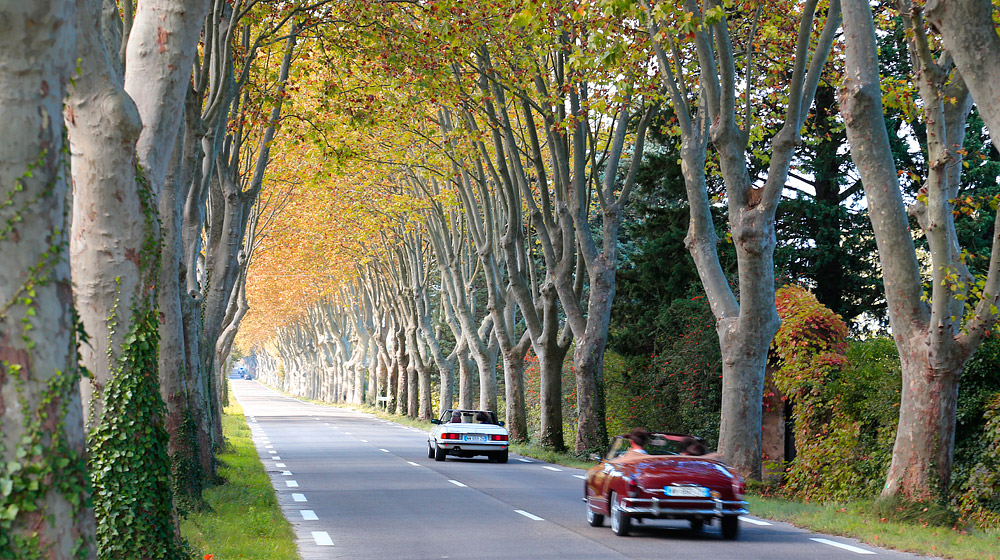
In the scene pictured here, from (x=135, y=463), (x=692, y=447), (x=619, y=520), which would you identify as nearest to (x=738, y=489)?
(x=692, y=447)

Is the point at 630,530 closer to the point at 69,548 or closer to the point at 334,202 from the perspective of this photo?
the point at 69,548

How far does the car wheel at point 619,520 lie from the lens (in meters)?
12.2

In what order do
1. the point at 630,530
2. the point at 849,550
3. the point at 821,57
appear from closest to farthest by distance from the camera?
1. the point at 849,550
2. the point at 630,530
3. the point at 821,57

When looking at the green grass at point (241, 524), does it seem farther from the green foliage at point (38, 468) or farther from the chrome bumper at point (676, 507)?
the green foliage at point (38, 468)

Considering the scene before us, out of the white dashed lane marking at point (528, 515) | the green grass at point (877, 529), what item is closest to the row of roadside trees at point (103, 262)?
the white dashed lane marking at point (528, 515)

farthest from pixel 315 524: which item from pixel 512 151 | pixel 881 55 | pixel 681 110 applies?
pixel 881 55

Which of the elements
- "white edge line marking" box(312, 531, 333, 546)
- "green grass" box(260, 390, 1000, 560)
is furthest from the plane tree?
"white edge line marking" box(312, 531, 333, 546)

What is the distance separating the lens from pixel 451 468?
2358cm

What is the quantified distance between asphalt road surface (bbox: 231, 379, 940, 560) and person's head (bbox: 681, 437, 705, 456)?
98 cm

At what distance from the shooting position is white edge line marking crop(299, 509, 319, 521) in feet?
45.1

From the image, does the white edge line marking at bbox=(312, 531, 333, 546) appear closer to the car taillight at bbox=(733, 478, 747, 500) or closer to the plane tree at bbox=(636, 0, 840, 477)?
the car taillight at bbox=(733, 478, 747, 500)

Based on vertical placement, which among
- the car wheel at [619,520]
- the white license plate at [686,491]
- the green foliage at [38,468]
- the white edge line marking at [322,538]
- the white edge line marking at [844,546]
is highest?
the green foliage at [38,468]

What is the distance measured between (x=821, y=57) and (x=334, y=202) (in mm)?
25700

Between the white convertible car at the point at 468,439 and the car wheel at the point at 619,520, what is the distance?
43.0 feet
